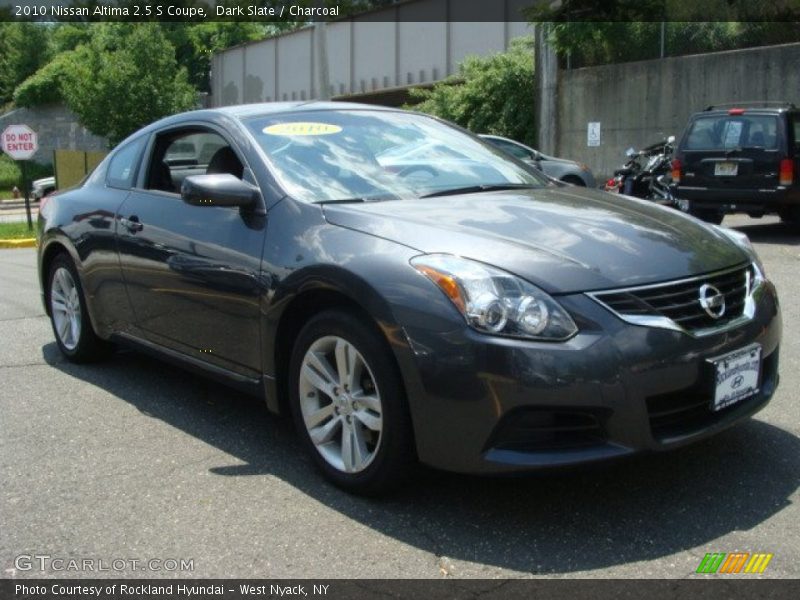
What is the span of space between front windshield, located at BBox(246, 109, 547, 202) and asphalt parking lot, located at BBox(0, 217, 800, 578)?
126 cm

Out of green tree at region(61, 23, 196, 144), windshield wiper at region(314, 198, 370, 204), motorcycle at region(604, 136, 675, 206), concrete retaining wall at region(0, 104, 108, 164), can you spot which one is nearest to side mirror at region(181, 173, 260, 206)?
windshield wiper at region(314, 198, 370, 204)

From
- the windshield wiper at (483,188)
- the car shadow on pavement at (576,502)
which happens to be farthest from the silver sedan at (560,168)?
the car shadow on pavement at (576,502)

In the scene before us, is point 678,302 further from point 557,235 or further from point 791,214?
point 791,214

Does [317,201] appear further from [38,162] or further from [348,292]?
[38,162]

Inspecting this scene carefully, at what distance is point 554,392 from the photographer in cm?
320

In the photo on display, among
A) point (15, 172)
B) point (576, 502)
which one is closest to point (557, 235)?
point (576, 502)

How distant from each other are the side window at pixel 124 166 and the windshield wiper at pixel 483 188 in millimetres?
1997

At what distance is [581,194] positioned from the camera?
4.56 metres

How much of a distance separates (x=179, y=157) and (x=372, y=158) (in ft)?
4.97

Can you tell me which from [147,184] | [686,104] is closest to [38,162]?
[686,104]

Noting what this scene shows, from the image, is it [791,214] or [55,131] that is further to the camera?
[55,131]

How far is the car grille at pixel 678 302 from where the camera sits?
3355 millimetres

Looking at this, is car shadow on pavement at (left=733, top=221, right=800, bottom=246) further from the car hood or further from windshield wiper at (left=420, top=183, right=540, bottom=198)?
the car hood

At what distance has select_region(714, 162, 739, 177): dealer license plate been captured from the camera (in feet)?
40.6
